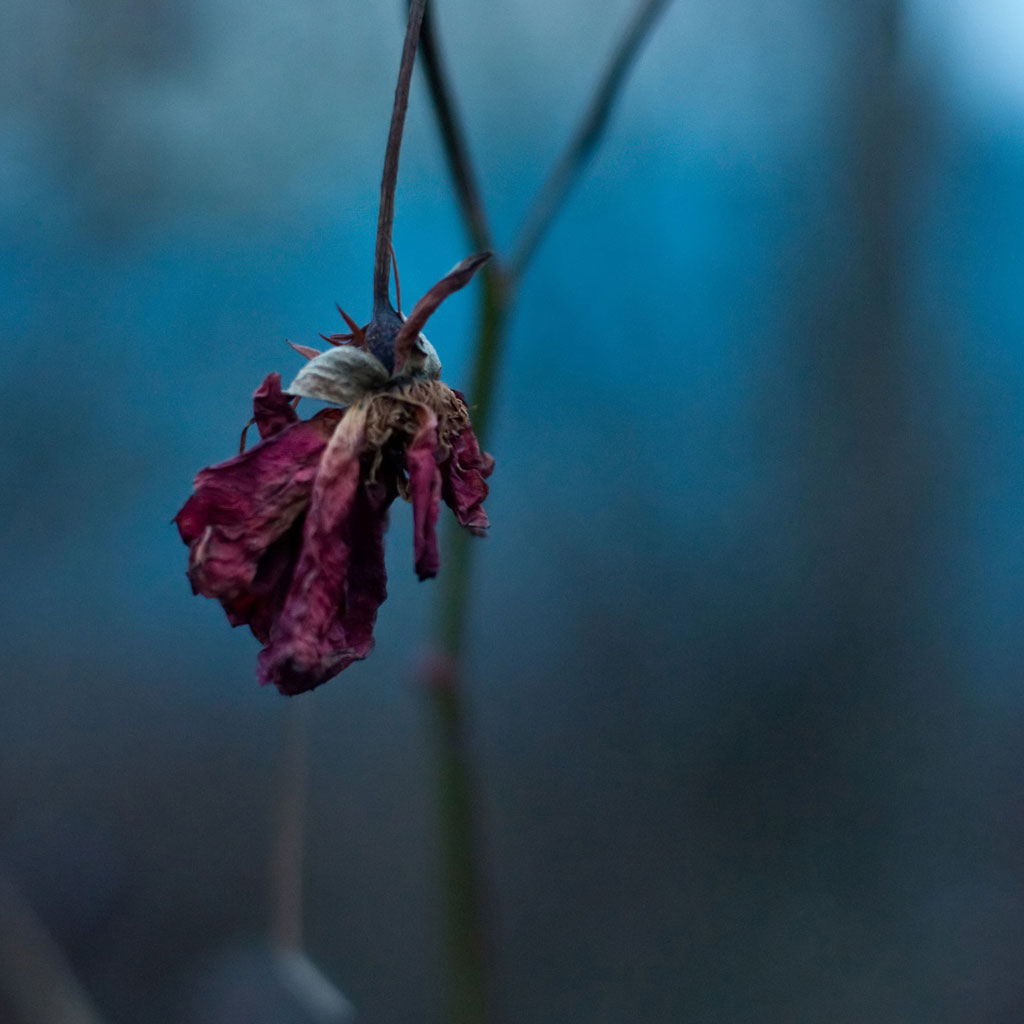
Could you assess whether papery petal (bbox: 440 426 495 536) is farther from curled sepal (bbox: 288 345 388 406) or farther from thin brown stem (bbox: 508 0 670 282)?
thin brown stem (bbox: 508 0 670 282)

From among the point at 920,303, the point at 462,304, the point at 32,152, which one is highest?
the point at 32,152

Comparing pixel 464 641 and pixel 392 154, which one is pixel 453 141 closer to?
pixel 392 154

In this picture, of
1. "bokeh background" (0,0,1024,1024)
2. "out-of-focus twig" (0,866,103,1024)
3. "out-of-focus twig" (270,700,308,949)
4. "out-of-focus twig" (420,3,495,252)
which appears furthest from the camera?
"bokeh background" (0,0,1024,1024)

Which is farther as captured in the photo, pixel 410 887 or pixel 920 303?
pixel 920 303

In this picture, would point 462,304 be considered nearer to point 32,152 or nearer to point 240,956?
point 32,152

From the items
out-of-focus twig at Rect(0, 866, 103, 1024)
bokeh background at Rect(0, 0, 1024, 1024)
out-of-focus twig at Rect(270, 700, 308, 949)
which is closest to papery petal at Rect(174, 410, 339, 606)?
out-of-focus twig at Rect(270, 700, 308, 949)

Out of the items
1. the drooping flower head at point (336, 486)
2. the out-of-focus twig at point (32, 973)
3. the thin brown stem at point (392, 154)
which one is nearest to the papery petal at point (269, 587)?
the drooping flower head at point (336, 486)

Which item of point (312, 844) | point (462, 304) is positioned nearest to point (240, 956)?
point (312, 844)
